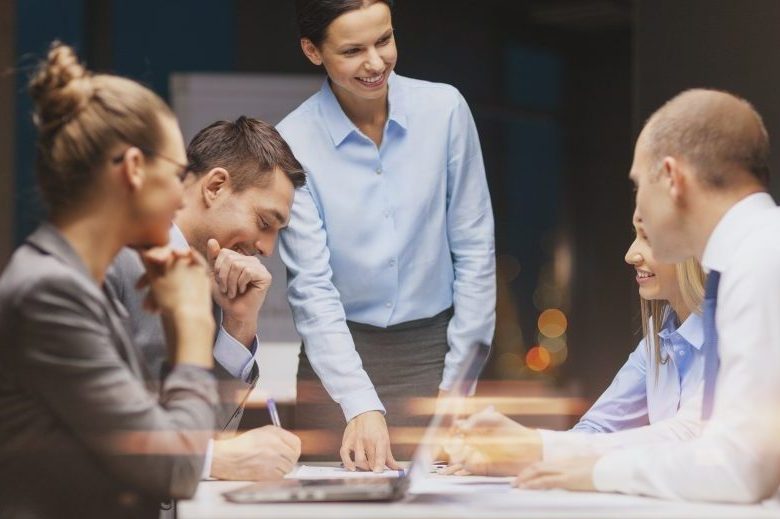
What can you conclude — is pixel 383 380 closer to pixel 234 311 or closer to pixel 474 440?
pixel 234 311

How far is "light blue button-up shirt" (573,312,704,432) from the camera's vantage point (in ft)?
8.66

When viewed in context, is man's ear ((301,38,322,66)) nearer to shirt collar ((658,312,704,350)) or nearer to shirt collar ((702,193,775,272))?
shirt collar ((658,312,704,350))

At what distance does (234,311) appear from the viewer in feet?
8.96

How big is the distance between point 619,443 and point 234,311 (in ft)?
2.89

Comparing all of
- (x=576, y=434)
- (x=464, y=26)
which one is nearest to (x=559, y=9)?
(x=464, y=26)

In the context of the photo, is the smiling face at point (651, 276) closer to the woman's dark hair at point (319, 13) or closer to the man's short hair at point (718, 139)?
the man's short hair at point (718, 139)

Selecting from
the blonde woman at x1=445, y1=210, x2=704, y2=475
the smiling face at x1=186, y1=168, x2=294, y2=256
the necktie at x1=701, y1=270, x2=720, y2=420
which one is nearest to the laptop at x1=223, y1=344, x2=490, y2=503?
the blonde woman at x1=445, y1=210, x2=704, y2=475

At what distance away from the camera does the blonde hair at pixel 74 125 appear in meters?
1.90

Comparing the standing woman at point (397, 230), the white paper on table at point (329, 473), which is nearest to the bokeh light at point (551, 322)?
the standing woman at point (397, 230)

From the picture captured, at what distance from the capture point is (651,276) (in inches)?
108

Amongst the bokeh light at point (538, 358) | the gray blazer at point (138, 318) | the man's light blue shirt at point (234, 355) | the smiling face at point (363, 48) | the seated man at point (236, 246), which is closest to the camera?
the gray blazer at point (138, 318)

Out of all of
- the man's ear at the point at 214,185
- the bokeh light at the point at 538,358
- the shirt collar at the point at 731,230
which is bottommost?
the bokeh light at the point at 538,358

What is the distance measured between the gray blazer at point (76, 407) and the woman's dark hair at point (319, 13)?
1.32m

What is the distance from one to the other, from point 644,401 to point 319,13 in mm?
1219
